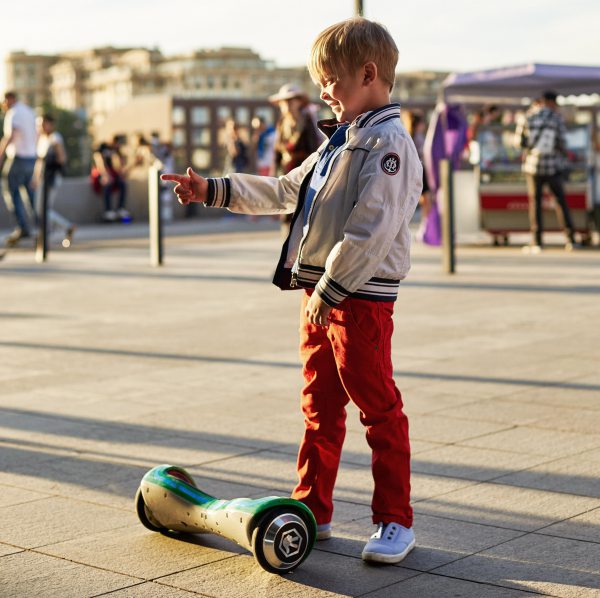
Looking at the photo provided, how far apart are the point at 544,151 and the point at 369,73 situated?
1099 cm

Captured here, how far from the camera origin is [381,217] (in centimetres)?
361

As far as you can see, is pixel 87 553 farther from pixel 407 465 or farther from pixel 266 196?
pixel 266 196

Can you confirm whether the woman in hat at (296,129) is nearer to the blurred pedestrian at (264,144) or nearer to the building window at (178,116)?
the blurred pedestrian at (264,144)

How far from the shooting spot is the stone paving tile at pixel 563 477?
4.49m

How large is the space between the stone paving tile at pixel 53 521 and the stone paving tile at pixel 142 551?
0.07 meters

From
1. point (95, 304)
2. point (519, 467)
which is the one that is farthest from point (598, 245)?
point (519, 467)

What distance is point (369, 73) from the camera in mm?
3713

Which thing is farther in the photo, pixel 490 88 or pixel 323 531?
pixel 490 88

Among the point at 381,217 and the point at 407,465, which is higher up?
the point at 381,217

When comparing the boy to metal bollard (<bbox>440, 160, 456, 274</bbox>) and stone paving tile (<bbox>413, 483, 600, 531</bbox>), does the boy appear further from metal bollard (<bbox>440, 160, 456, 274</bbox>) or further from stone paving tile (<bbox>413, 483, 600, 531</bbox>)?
metal bollard (<bbox>440, 160, 456, 274</bbox>)

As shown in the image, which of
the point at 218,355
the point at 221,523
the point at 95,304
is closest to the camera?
the point at 221,523

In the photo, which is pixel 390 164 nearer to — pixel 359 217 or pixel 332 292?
pixel 359 217

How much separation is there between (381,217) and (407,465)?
765mm

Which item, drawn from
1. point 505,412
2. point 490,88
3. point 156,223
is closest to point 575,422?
point 505,412
